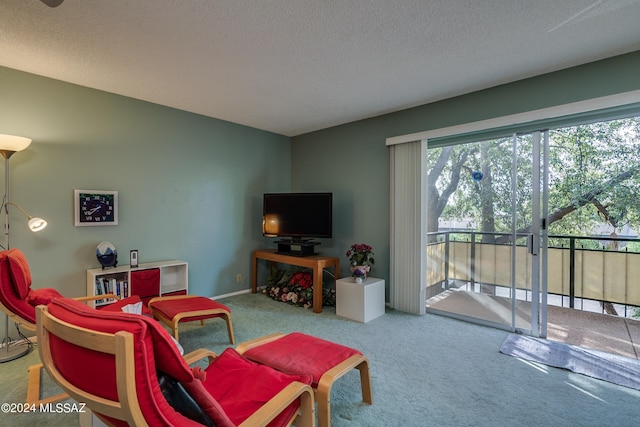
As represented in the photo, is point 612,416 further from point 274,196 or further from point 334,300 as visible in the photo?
point 274,196

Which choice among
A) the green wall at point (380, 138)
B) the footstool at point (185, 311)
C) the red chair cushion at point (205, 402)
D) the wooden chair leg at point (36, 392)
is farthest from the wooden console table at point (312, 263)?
the red chair cushion at point (205, 402)

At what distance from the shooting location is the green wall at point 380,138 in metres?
2.61

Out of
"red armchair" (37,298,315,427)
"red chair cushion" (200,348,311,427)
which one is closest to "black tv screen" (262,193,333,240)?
"red chair cushion" (200,348,311,427)

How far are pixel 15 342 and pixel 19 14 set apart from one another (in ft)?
8.93

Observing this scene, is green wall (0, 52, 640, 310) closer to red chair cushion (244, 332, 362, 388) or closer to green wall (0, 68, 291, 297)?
green wall (0, 68, 291, 297)

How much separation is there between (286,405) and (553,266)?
12.9ft

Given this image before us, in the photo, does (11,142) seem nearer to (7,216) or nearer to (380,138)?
(7,216)

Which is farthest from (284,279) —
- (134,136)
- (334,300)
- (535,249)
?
(535,249)

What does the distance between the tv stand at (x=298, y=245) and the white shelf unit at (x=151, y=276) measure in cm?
129

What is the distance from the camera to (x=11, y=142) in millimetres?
2465

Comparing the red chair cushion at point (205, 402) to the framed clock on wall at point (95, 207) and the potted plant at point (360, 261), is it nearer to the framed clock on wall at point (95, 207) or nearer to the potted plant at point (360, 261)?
the potted plant at point (360, 261)

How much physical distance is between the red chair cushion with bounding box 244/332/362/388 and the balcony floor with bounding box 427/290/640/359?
6.94 feet

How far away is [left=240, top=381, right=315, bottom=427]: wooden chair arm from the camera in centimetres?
121

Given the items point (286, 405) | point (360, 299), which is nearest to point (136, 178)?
point (360, 299)
